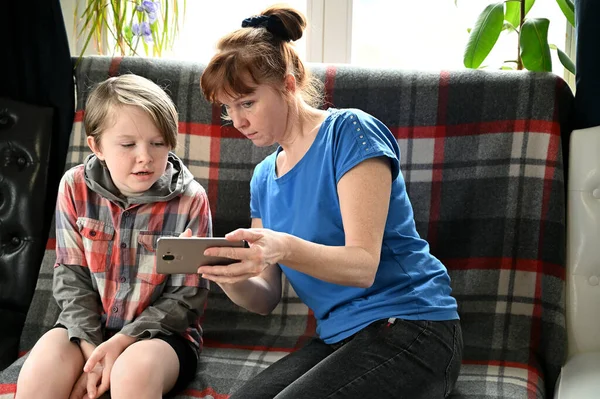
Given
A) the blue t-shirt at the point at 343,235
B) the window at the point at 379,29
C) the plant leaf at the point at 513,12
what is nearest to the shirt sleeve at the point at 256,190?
the blue t-shirt at the point at 343,235

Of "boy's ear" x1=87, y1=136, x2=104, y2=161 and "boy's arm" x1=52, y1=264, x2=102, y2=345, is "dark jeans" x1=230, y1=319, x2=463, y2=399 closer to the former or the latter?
"boy's arm" x1=52, y1=264, x2=102, y2=345

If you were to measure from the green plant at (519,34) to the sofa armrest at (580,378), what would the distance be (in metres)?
0.76

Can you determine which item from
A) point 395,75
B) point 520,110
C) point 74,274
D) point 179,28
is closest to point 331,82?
point 395,75

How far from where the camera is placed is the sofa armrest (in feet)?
5.22

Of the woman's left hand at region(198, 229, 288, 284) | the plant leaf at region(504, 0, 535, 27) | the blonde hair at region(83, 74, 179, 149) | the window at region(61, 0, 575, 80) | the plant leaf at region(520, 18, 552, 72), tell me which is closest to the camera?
the woman's left hand at region(198, 229, 288, 284)

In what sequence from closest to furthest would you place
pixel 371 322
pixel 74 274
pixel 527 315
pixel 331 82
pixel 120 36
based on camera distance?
1. pixel 371 322
2. pixel 74 274
3. pixel 527 315
4. pixel 331 82
5. pixel 120 36

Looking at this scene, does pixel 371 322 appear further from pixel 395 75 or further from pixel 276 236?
pixel 395 75

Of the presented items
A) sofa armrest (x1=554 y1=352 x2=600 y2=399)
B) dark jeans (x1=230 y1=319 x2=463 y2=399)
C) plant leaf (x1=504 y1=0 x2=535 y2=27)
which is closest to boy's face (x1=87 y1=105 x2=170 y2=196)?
dark jeans (x1=230 y1=319 x2=463 y2=399)

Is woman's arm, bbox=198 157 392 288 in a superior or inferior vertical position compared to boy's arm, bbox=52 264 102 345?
superior

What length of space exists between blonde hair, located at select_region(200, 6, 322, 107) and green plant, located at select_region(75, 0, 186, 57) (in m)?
0.83

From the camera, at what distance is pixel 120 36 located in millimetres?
2318

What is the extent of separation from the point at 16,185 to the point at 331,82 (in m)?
0.87

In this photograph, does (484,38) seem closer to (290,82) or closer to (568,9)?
(568,9)

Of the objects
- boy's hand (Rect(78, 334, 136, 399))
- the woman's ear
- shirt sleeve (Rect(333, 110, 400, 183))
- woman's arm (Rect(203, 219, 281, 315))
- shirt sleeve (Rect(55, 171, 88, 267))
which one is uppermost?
the woman's ear
